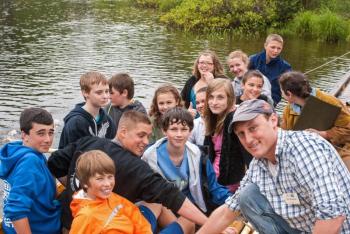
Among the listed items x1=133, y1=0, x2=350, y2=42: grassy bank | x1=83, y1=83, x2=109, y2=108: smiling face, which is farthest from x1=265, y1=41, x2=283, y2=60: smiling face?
x1=133, y1=0, x2=350, y2=42: grassy bank

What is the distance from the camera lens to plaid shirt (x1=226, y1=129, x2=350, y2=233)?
256cm

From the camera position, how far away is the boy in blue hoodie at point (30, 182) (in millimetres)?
3326

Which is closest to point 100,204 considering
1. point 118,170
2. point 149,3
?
point 118,170

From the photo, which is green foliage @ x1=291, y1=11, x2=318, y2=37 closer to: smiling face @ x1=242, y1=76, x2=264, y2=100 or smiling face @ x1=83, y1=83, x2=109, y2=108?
smiling face @ x1=242, y1=76, x2=264, y2=100

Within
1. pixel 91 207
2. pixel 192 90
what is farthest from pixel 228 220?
pixel 192 90

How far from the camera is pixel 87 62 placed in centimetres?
1636

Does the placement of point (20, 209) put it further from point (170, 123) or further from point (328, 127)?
point (328, 127)

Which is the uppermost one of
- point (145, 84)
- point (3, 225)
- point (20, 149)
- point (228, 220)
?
point (20, 149)

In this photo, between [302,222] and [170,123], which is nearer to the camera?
[302,222]

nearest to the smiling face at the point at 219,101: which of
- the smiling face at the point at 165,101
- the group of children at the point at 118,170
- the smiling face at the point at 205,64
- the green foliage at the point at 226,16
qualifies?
the group of children at the point at 118,170

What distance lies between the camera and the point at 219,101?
448 centimetres

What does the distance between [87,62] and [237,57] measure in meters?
10.6

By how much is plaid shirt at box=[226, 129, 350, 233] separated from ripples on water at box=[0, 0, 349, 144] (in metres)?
7.73

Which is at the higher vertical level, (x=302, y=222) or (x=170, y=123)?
(x=170, y=123)
